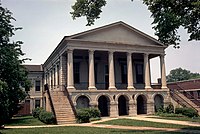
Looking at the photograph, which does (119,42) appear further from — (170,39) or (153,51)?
(170,39)

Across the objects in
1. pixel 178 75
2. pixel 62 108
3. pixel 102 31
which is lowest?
pixel 62 108

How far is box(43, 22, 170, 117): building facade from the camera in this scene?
1226 inches

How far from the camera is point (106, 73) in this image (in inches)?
1444

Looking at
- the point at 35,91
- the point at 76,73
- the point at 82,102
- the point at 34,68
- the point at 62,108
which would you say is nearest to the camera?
the point at 62,108

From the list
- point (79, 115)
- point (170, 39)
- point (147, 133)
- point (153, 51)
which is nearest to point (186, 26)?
point (170, 39)

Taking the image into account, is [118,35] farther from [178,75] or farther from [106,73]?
[178,75]

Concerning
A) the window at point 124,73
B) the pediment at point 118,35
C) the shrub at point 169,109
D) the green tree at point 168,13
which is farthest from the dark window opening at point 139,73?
the green tree at point 168,13

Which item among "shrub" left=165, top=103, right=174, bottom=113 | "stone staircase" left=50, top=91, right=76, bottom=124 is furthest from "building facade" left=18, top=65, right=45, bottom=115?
"shrub" left=165, top=103, right=174, bottom=113

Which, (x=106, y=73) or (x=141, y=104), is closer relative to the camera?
(x=141, y=104)

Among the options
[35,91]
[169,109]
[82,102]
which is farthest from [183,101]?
[35,91]

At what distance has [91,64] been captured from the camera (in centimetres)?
3170

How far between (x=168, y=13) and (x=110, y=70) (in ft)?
56.1

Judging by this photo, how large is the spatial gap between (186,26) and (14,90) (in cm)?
1574

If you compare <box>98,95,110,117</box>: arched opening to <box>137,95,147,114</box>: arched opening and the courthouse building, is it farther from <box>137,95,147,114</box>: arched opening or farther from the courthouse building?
<box>137,95,147,114</box>: arched opening
